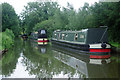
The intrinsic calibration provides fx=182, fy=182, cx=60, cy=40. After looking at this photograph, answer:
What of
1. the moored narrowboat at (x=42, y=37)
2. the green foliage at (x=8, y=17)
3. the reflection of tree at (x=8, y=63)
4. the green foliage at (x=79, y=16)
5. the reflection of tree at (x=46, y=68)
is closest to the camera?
the reflection of tree at (x=46, y=68)

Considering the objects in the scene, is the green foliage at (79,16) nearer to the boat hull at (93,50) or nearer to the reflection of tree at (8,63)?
the boat hull at (93,50)

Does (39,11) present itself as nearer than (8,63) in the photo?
No

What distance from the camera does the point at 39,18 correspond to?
4362 centimetres

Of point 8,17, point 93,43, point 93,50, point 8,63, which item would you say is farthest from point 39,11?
point 8,63

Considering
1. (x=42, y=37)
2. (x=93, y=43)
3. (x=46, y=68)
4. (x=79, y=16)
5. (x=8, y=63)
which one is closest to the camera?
(x=46, y=68)

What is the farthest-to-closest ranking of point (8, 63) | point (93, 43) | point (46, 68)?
point (93, 43) → point (8, 63) → point (46, 68)

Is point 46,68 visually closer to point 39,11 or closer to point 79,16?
point 79,16

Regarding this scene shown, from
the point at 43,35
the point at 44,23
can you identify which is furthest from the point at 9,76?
the point at 44,23

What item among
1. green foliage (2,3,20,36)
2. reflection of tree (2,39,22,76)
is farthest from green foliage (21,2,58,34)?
reflection of tree (2,39,22,76)

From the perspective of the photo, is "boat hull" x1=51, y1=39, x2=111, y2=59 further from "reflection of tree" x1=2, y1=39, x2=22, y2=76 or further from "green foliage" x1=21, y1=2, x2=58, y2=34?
"green foliage" x1=21, y1=2, x2=58, y2=34

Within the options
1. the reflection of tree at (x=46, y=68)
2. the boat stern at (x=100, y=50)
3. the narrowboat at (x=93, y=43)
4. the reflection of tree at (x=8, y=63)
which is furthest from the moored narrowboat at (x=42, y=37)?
the reflection of tree at (x=46, y=68)

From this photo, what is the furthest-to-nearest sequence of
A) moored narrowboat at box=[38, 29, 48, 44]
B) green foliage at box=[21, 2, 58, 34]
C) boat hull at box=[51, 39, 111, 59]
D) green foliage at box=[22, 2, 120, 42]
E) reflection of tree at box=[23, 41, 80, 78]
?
green foliage at box=[21, 2, 58, 34]
moored narrowboat at box=[38, 29, 48, 44]
green foliage at box=[22, 2, 120, 42]
boat hull at box=[51, 39, 111, 59]
reflection of tree at box=[23, 41, 80, 78]

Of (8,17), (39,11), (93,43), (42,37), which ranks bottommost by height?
(93,43)

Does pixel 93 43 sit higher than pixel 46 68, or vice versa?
pixel 93 43
